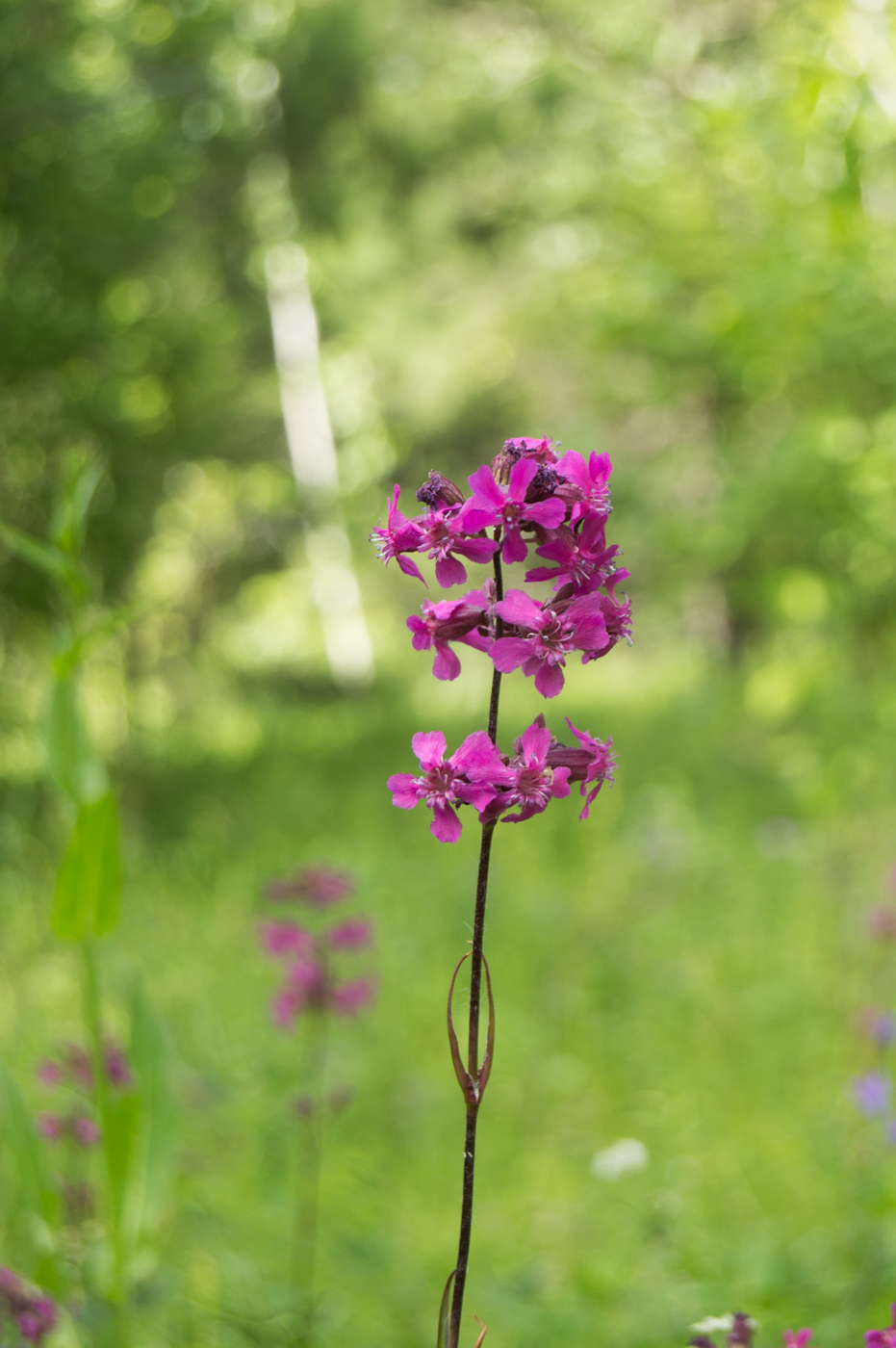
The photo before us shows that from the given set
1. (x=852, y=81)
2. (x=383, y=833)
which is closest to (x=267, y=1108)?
(x=852, y=81)

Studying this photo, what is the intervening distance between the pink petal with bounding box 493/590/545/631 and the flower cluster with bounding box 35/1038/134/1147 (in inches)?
60.3

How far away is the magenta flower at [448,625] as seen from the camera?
2.81 ft

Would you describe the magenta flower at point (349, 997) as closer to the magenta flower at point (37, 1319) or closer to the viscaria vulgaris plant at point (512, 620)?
the magenta flower at point (37, 1319)

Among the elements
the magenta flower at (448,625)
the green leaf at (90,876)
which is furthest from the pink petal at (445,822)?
the green leaf at (90,876)

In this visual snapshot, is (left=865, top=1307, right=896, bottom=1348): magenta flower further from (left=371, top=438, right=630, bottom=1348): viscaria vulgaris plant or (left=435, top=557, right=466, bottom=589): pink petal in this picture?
(left=435, top=557, right=466, bottom=589): pink petal

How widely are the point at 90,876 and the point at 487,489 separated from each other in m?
1.01

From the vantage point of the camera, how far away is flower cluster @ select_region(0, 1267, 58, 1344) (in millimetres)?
1212

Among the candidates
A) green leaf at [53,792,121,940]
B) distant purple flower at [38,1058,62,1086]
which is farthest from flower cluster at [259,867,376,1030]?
green leaf at [53,792,121,940]

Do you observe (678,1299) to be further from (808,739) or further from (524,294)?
(524,294)

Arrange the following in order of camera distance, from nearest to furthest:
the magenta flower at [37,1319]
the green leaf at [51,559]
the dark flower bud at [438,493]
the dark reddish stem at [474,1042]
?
the dark reddish stem at [474,1042] → the dark flower bud at [438,493] → the magenta flower at [37,1319] → the green leaf at [51,559]

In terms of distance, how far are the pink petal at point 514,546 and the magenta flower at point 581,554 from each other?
0.01m

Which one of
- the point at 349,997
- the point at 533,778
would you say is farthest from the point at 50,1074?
the point at 533,778

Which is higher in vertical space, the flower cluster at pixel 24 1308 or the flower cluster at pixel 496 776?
the flower cluster at pixel 496 776

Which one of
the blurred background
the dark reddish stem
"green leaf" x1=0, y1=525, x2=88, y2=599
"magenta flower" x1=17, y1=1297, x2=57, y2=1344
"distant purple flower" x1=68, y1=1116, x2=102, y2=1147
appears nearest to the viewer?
the dark reddish stem
